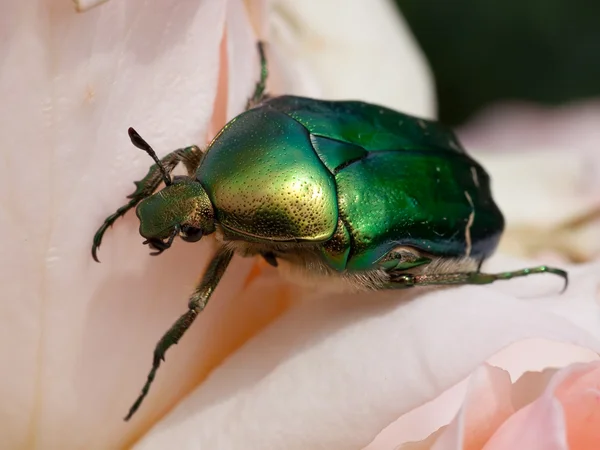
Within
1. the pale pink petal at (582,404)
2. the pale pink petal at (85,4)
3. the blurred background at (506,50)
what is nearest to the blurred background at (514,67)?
the blurred background at (506,50)

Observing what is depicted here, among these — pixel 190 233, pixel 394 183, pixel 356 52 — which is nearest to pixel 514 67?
pixel 356 52

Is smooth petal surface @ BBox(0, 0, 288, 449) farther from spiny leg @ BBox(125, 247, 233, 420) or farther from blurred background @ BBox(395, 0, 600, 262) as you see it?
blurred background @ BBox(395, 0, 600, 262)

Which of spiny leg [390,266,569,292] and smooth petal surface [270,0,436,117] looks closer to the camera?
spiny leg [390,266,569,292]

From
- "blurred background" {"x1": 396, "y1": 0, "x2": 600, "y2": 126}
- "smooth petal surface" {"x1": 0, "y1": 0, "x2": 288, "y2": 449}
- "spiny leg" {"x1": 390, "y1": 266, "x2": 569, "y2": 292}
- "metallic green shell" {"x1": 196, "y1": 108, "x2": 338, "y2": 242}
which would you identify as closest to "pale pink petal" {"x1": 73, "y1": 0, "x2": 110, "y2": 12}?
"smooth petal surface" {"x1": 0, "y1": 0, "x2": 288, "y2": 449}

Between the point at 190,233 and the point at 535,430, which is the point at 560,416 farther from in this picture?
the point at 190,233

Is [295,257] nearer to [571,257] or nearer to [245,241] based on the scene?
[245,241]

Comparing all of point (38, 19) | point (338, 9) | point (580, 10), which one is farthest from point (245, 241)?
point (580, 10)
